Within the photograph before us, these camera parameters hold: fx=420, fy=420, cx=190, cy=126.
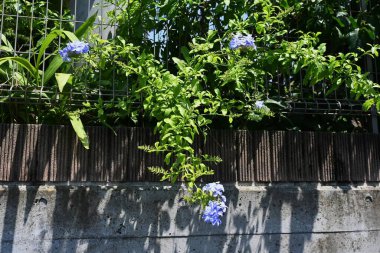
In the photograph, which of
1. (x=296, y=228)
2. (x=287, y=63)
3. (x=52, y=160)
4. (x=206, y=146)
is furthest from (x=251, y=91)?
(x=52, y=160)

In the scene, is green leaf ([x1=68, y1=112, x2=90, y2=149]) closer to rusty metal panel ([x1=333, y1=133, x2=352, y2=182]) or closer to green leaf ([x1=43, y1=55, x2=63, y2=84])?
green leaf ([x1=43, y1=55, x2=63, y2=84])

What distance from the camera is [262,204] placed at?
299 cm

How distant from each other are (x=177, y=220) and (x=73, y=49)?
1317 mm

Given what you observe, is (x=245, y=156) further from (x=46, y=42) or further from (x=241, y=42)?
(x=46, y=42)

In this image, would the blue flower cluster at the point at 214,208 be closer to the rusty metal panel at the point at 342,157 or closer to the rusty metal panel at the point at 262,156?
the rusty metal panel at the point at 262,156

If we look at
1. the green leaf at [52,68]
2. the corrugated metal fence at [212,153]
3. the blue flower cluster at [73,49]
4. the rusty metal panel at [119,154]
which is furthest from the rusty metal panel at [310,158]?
the green leaf at [52,68]

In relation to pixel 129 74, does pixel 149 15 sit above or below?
above

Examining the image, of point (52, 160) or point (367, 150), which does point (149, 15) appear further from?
point (367, 150)

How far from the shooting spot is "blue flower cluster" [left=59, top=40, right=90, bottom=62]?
2662mm

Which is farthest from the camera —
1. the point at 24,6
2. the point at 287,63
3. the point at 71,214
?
the point at 24,6

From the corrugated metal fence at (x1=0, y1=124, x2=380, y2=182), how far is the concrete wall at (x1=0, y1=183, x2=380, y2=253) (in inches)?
3.6

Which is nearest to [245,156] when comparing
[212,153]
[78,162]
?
[212,153]

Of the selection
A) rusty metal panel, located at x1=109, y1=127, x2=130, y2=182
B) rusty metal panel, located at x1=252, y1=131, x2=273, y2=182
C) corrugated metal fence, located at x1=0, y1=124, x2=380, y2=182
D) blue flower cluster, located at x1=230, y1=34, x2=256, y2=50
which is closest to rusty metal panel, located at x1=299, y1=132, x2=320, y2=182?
corrugated metal fence, located at x1=0, y1=124, x2=380, y2=182

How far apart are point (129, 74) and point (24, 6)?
135cm
